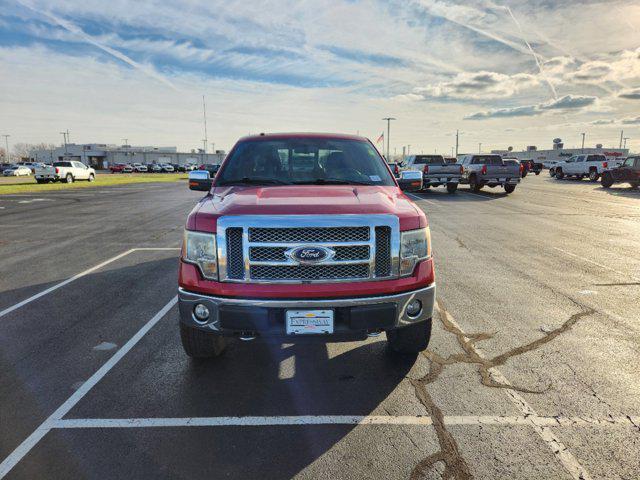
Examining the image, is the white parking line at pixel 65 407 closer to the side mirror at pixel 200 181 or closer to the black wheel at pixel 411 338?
the side mirror at pixel 200 181

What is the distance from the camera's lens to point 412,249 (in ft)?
10.2

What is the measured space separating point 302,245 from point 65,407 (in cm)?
203

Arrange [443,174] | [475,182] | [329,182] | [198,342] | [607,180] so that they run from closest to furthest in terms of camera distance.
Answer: [198,342], [329,182], [443,174], [475,182], [607,180]

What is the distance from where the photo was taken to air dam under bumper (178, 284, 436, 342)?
2.86m

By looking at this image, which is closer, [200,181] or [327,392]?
[327,392]

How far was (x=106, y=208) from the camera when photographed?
1568 cm

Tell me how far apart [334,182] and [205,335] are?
1.79 m

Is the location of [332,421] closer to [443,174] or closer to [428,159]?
[443,174]

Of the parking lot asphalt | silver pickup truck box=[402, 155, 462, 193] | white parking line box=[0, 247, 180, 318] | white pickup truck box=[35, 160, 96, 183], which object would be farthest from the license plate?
white pickup truck box=[35, 160, 96, 183]

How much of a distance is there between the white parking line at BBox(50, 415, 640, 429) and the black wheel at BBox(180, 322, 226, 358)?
69cm

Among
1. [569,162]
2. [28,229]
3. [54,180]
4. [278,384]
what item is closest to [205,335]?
[278,384]

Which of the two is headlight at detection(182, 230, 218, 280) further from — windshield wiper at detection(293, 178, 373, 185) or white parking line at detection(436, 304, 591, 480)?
white parking line at detection(436, 304, 591, 480)

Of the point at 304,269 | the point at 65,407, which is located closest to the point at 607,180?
the point at 304,269

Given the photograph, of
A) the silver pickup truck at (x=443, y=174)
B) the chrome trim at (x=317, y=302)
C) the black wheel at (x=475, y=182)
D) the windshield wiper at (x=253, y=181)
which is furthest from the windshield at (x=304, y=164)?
the black wheel at (x=475, y=182)
